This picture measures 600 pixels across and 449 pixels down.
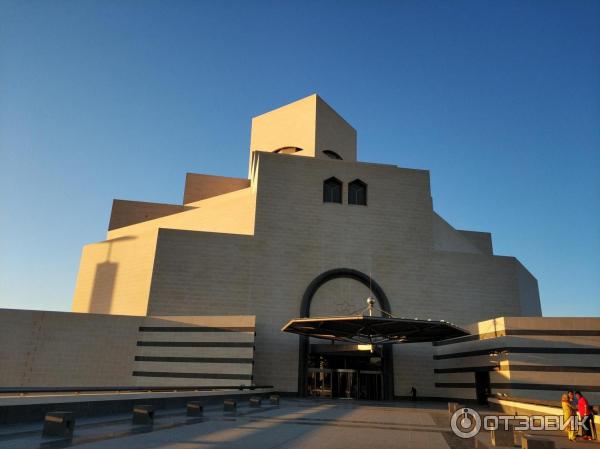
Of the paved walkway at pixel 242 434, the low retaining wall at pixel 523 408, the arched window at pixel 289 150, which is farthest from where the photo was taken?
the arched window at pixel 289 150

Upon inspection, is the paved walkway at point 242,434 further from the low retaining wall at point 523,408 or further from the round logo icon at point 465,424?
the low retaining wall at point 523,408

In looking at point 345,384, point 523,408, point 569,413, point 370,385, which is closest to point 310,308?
point 345,384

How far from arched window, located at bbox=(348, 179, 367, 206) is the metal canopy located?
1226cm

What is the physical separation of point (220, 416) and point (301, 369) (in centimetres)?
1902

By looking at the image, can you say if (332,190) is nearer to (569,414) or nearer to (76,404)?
(569,414)

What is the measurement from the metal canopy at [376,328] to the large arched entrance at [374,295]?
1.63 m

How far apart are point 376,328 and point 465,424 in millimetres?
13512

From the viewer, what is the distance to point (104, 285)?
4025 centimetres

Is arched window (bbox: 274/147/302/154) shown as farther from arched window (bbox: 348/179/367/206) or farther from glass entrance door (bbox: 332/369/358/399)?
glass entrance door (bbox: 332/369/358/399)

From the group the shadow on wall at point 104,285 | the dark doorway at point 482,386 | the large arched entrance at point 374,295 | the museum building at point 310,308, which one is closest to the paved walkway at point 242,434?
the museum building at point 310,308

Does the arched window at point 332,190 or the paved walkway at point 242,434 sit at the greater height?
the arched window at point 332,190

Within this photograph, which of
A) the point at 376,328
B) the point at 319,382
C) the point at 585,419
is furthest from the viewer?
the point at 319,382

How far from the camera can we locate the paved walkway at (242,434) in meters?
9.40

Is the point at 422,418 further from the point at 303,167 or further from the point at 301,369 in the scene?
the point at 303,167
